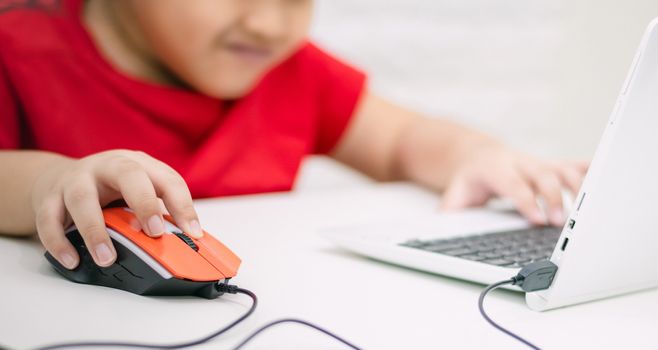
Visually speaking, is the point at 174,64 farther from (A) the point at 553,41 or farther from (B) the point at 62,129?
(A) the point at 553,41

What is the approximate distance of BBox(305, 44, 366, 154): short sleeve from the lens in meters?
0.95

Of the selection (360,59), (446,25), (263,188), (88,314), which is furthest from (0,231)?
(446,25)

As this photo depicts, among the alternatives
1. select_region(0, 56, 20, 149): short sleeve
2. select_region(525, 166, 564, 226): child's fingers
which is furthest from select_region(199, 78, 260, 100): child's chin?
select_region(525, 166, 564, 226): child's fingers

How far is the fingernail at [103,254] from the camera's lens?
37 cm

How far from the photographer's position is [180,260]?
36 cm

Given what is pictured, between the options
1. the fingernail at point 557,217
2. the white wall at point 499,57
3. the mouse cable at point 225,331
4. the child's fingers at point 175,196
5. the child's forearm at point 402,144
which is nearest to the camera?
the mouse cable at point 225,331

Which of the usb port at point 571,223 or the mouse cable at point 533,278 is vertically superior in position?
the usb port at point 571,223

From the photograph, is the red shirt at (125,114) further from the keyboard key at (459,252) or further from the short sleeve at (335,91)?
the keyboard key at (459,252)

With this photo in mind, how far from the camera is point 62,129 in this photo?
729mm

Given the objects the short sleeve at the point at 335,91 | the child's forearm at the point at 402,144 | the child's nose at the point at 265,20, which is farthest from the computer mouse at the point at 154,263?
the short sleeve at the point at 335,91

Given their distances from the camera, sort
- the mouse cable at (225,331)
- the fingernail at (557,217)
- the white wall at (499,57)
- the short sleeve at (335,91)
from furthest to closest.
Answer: the white wall at (499,57)
the short sleeve at (335,91)
the fingernail at (557,217)
the mouse cable at (225,331)

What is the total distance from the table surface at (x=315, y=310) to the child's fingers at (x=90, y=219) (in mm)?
24

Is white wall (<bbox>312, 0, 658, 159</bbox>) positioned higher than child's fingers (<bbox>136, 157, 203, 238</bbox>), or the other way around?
white wall (<bbox>312, 0, 658, 159</bbox>)

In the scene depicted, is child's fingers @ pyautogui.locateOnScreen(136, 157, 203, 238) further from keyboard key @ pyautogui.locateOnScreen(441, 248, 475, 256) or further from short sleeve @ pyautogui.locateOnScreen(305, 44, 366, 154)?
short sleeve @ pyautogui.locateOnScreen(305, 44, 366, 154)
